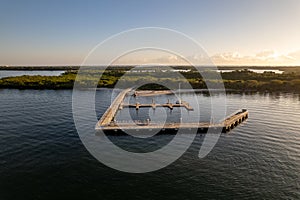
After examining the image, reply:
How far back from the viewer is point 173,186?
28.0 m

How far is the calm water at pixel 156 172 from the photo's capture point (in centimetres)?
2684

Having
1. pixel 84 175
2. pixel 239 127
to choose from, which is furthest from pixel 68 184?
pixel 239 127

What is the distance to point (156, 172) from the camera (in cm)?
3144

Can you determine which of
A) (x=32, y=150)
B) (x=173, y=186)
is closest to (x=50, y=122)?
(x=32, y=150)

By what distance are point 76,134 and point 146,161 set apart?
16.9 metres

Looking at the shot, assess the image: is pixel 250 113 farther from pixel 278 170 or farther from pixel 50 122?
pixel 50 122

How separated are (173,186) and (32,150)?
2149 cm

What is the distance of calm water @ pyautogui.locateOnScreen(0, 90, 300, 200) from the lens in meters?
26.8

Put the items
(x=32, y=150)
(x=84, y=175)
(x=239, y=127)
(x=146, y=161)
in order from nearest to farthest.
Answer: (x=84, y=175), (x=146, y=161), (x=32, y=150), (x=239, y=127)

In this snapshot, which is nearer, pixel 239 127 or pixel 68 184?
pixel 68 184

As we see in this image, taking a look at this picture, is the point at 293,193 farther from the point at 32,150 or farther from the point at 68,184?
the point at 32,150

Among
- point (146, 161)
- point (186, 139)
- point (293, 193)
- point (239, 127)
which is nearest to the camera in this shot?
point (293, 193)

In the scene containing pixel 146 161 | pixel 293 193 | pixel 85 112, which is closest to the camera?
pixel 293 193

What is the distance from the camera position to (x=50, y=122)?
54.4 metres
